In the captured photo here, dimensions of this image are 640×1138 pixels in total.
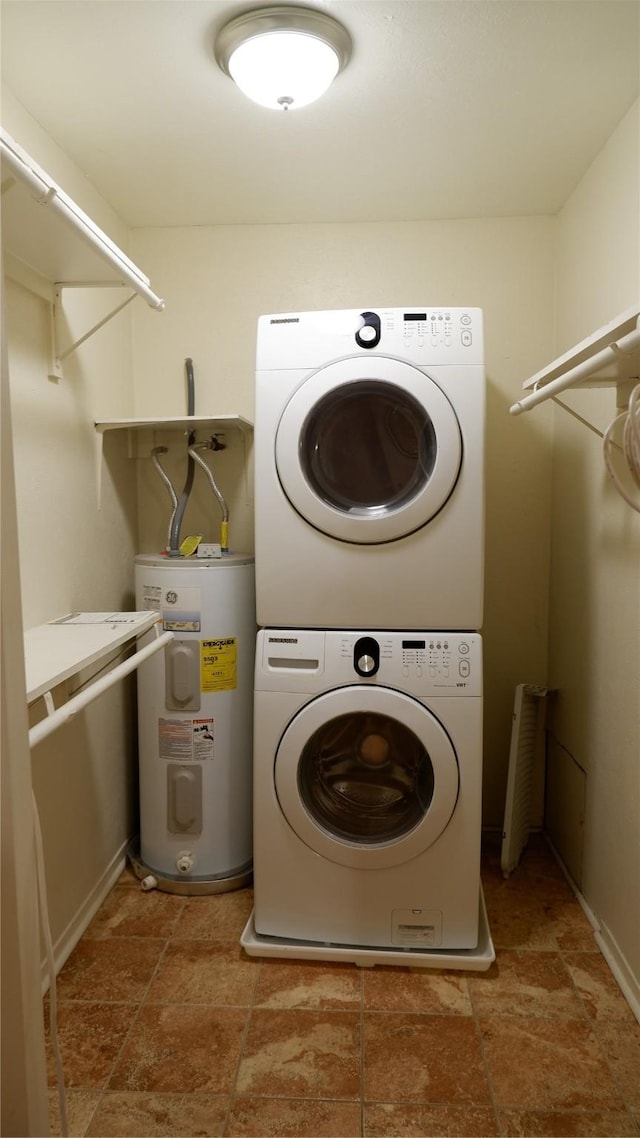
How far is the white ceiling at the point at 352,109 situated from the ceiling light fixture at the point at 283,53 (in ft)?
0.11

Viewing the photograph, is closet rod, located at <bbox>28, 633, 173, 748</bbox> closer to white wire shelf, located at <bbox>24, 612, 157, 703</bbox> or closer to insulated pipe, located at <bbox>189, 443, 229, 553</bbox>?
white wire shelf, located at <bbox>24, 612, 157, 703</bbox>

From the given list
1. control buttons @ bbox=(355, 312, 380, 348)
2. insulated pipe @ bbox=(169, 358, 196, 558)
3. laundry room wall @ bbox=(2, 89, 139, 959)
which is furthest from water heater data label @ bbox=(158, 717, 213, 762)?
control buttons @ bbox=(355, 312, 380, 348)

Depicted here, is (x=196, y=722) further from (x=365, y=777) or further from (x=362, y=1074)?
(x=362, y=1074)

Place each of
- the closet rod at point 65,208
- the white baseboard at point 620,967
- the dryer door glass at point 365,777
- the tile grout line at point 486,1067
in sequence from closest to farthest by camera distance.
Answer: the closet rod at point 65,208
the tile grout line at point 486,1067
the white baseboard at point 620,967
the dryer door glass at point 365,777

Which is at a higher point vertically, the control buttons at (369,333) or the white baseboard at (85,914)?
the control buttons at (369,333)

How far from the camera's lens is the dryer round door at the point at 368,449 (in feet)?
5.54

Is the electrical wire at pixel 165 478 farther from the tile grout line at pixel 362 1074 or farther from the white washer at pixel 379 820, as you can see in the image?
the tile grout line at pixel 362 1074

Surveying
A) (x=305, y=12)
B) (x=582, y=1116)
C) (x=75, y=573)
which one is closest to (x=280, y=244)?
(x=305, y=12)

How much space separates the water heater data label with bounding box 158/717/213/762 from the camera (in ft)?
6.71

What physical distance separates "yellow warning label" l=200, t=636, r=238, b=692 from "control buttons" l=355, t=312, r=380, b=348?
972mm

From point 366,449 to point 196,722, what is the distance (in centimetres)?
99

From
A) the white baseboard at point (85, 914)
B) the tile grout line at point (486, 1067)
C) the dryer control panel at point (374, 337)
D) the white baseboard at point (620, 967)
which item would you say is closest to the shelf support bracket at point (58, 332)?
the dryer control panel at point (374, 337)

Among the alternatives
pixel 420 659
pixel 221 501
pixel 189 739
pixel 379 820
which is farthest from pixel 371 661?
pixel 221 501

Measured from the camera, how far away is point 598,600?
189 cm
